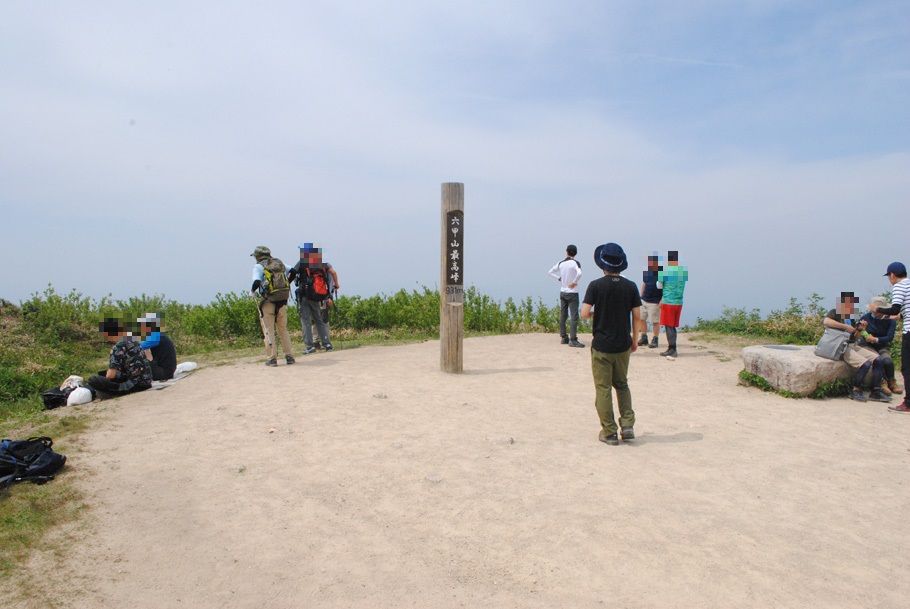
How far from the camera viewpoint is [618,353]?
6.28 meters

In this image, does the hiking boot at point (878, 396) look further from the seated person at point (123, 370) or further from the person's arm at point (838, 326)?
the seated person at point (123, 370)

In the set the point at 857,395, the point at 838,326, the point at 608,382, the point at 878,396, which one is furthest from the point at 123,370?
the point at 878,396

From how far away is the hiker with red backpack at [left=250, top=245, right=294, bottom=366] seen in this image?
9.71 metres

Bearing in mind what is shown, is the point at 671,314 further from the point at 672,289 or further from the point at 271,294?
the point at 271,294

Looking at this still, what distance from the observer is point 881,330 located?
8273mm

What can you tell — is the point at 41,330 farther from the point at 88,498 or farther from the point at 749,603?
the point at 749,603

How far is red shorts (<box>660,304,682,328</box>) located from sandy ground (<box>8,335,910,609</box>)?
264cm

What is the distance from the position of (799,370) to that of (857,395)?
0.79 metres

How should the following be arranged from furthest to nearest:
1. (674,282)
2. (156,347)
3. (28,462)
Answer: (674,282), (156,347), (28,462)

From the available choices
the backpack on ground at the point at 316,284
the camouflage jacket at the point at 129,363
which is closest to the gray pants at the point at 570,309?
the backpack on ground at the point at 316,284

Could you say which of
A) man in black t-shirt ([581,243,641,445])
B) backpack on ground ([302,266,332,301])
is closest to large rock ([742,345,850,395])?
man in black t-shirt ([581,243,641,445])

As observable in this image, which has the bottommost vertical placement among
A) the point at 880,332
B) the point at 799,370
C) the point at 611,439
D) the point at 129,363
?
the point at 611,439

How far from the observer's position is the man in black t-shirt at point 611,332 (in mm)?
6250

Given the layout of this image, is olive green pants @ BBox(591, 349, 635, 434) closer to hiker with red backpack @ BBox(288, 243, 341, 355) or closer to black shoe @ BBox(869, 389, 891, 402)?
black shoe @ BBox(869, 389, 891, 402)
